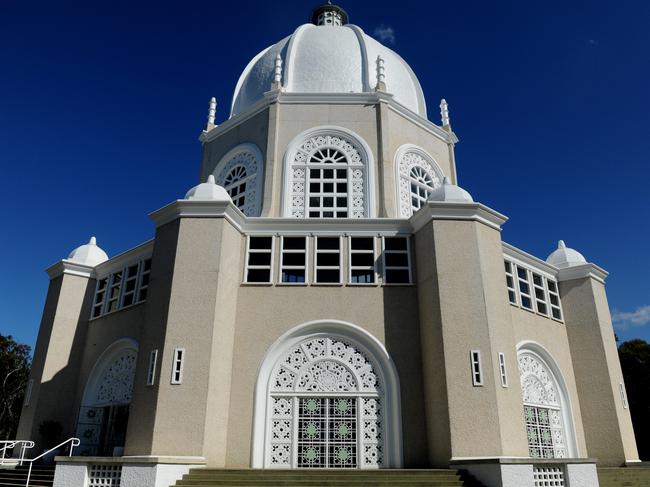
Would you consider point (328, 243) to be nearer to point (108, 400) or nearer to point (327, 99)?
point (327, 99)

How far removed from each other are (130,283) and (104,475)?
702cm

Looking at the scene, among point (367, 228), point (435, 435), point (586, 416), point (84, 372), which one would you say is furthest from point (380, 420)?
point (84, 372)

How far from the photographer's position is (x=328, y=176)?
19047 millimetres

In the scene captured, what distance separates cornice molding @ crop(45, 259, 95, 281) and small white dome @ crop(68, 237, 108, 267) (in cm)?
16

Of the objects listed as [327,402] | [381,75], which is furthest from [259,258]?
[381,75]

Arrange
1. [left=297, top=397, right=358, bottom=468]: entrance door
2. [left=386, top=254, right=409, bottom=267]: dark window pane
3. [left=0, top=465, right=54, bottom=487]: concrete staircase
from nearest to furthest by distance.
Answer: [left=0, top=465, right=54, bottom=487]: concrete staircase < [left=297, top=397, right=358, bottom=468]: entrance door < [left=386, top=254, right=409, bottom=267]: dark window pane

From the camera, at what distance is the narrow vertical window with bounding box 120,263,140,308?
16.8m

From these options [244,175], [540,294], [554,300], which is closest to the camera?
[540,294]

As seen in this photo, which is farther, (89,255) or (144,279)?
(89,255)

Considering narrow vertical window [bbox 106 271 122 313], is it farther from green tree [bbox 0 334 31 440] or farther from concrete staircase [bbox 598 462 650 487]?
green tree [bbox 0 334 31 440]

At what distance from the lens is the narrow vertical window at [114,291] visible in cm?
1748

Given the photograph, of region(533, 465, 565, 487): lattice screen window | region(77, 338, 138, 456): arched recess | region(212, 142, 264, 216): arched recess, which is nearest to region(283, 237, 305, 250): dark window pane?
region(212, 142, 264, 216): arched recess

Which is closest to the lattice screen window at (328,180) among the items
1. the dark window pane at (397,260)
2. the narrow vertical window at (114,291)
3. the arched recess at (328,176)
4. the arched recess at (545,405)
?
the arched recess at (328,176)

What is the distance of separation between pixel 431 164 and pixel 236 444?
12964mm
